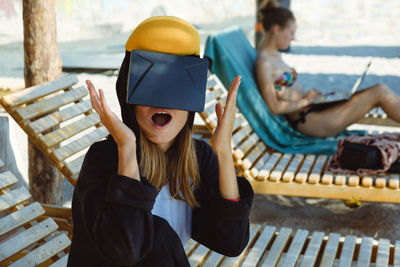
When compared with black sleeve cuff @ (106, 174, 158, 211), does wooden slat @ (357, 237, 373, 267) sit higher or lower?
lower

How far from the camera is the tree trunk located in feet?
9.98

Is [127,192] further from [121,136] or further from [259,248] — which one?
[259,248]

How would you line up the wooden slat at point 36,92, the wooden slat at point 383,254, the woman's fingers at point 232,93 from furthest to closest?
the wooden slat at point 36,92
the wooden slat at point 383,254
the woman's fingers at point 232,93

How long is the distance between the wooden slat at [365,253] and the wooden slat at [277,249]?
1.16 feet

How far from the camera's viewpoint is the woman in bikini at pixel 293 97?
4227 mm

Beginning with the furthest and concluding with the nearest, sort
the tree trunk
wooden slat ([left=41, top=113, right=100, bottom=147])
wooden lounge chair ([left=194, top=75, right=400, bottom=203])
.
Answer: wooden lounge chair ([left=194, top=75, right=400, bottom=203]) → the tree trunk → wooden slat ([left=41, top=113, right=100, bottom=147])

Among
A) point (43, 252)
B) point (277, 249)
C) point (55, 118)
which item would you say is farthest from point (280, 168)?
point (43, 252)

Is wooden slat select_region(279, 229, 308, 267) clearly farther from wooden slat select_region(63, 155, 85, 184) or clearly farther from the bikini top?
the bikini top

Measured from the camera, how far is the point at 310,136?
453 centimetres

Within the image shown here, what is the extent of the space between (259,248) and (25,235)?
42.4 inches

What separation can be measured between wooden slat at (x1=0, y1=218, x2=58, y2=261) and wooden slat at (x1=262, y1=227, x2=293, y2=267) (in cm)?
100

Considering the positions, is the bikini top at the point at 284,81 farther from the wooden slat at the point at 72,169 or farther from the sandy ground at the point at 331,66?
the wooden slat at the point at 72,169

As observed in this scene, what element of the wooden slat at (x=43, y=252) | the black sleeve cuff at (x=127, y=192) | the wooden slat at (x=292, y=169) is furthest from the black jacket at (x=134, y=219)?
Result: the wooden slat at (x=292, y=169)

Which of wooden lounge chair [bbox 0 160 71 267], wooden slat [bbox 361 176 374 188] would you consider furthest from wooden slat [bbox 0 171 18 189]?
wooden slat [bbox 361 176 374 188]
